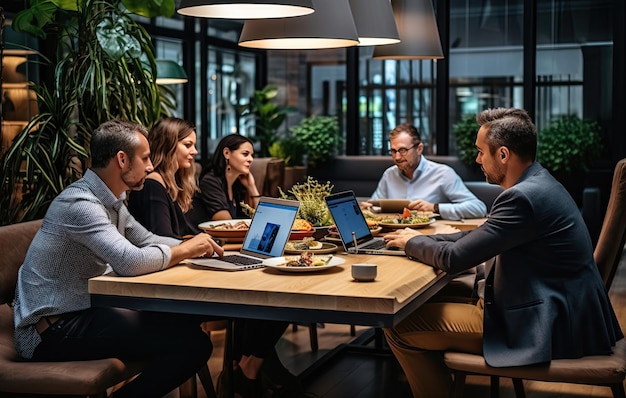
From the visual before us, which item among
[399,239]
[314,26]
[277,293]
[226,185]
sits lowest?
[277,293]

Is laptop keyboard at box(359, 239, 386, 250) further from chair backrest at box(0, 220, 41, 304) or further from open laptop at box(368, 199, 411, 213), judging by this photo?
chair backrest at box(0, 220, 41, 304)

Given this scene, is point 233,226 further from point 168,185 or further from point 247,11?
point 247,11

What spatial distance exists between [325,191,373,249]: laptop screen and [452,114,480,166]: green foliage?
444cm

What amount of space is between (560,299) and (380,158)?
535 centimetres

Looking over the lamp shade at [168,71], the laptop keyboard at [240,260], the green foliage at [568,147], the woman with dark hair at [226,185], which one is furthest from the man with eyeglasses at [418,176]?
the lamp shade at [168,71]

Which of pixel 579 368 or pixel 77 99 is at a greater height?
pixel 77 99

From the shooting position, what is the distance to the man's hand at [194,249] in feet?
10.5

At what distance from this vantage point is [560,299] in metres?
3.02

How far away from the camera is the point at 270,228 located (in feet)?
11.3

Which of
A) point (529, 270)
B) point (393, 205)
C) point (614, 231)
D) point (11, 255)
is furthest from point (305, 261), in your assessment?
point (393, 205)

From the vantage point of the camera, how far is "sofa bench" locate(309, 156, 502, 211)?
806cm

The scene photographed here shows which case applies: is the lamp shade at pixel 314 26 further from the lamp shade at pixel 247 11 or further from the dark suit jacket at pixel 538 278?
the dark suit jacket at pixel 538 278

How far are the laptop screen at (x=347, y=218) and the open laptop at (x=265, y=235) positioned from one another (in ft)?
0.77

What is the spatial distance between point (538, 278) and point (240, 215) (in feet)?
7.19
